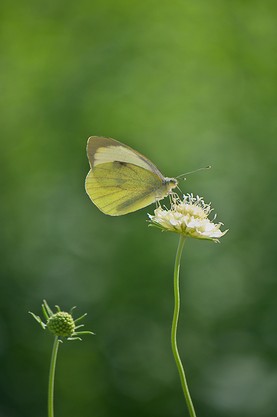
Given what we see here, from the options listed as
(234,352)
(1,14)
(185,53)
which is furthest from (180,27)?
(234,352)

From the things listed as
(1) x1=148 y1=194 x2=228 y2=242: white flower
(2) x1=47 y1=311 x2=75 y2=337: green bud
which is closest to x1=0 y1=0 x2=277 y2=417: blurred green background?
(1) x1=148 y1=194 x2=228 y2=242: white flower

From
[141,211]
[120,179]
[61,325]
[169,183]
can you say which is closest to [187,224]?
[61,325]

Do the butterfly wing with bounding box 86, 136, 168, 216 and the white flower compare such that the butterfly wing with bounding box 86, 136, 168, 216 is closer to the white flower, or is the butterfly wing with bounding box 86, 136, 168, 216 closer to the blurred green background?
the white flower

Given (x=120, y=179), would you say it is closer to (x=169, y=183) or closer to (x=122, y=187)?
(x=122, y=187)

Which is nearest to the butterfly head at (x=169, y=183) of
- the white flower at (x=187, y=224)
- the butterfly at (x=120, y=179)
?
the butterfly at (x=120, y=179)

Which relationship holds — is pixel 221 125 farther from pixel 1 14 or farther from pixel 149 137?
pixel 1 14

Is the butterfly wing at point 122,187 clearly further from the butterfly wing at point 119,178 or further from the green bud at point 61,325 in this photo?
the green bud at point 61,325
